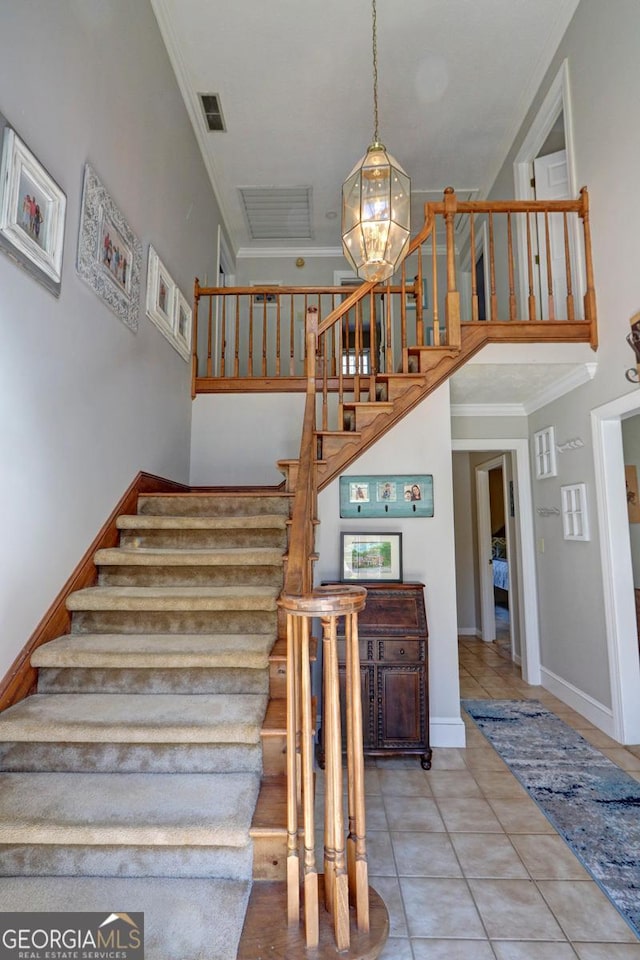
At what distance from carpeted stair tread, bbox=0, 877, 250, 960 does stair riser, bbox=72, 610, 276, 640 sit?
107 cm

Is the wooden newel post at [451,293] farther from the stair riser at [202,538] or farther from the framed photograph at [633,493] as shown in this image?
the framed photograph at [633,493]

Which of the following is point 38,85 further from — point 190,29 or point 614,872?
point 614,872

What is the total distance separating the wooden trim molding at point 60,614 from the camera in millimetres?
2061

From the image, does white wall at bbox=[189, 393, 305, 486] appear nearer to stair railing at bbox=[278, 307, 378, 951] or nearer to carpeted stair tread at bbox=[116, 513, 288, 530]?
carpeted stair tread at bbox=[116, 513, 288, 530]

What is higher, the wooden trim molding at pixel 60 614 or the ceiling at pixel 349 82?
the ceiling at pixel 349 82

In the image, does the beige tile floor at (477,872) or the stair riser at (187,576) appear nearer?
the beige tile floor at (477,872)

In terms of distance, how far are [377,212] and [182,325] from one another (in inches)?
91.4

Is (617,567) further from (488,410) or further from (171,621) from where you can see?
(171,621)

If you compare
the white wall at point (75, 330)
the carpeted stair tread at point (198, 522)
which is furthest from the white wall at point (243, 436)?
the carpeted stair tread at point (198, 522)

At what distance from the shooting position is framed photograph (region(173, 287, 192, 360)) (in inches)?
161

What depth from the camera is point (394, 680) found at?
3.07 meters

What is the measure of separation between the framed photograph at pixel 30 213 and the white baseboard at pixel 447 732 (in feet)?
→ 11.4

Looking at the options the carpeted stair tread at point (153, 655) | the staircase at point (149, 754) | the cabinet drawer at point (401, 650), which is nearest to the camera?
the staircase at point (149, 754)

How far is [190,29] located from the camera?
3.84 m
